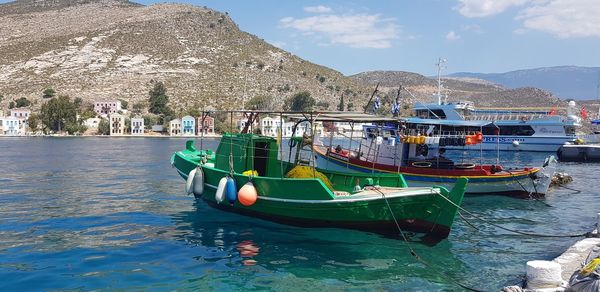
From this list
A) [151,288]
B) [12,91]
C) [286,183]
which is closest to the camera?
[151,288]

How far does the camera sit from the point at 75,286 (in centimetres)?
1198

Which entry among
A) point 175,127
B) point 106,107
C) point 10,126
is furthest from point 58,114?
point 175,127

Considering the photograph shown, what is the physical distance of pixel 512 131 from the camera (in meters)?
69.2

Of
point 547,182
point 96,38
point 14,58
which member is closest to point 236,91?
point 96,38

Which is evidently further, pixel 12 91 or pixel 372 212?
pixel 12 91

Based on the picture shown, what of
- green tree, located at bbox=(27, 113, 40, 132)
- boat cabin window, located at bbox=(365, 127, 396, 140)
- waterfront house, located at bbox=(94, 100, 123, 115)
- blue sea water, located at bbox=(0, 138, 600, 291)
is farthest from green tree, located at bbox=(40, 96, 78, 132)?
blue sea water, located at bbox=(0, 138, 600, 291)

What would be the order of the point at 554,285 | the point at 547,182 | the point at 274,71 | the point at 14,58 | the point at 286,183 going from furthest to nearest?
1. the point at 274,71
2. the point at 14,58
3. the point at 547,182
4. the point at 286,183
5. the point at 554,285

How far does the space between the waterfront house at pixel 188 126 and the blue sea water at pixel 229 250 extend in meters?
112

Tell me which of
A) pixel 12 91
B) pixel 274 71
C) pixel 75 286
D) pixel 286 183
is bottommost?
pixel 75 286

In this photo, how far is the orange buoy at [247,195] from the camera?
54.2ft

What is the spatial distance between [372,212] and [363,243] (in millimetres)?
1114

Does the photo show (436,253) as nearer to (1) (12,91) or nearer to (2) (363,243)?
(2) (363,243)

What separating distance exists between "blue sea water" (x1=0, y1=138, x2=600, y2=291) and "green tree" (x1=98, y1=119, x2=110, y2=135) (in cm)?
11398

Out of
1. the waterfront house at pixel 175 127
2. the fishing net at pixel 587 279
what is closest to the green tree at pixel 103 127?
the waterfront house at pixel 175 127
